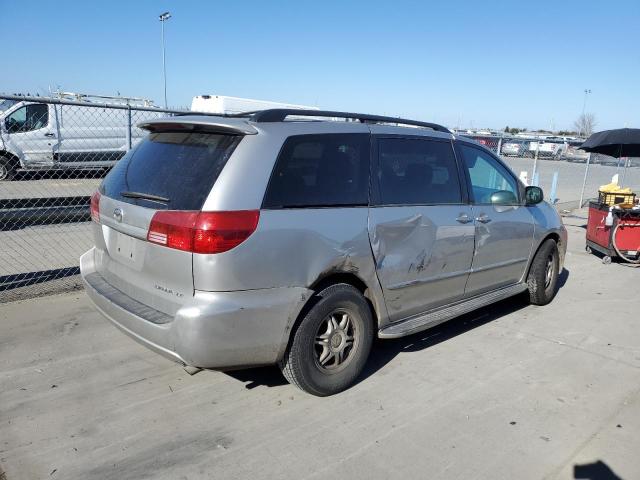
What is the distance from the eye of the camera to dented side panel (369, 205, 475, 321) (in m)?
3.52

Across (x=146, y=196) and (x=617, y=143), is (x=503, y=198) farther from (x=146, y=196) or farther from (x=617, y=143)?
(x=617, y=143)

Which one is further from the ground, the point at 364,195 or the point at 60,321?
the point at 364,195

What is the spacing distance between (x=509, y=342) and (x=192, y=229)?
9.86 ft

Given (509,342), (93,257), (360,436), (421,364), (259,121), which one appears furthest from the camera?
(509,342)

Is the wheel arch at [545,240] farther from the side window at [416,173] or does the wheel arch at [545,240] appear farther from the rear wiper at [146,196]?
the rear wiper at [146,196]

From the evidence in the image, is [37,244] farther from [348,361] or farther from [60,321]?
[348,361]

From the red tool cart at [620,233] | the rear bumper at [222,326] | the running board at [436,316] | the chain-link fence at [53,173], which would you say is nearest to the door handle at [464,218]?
the running board at [436,316]

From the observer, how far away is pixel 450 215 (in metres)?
4.04

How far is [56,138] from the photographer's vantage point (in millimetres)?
14047

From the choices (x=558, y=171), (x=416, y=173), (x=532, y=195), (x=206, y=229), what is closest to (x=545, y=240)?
(x=532, y=195)

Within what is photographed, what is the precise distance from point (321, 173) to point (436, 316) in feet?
5.08

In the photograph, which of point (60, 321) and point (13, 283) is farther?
point (13, 283)

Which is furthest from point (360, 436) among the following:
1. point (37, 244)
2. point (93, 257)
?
point (37, 244)

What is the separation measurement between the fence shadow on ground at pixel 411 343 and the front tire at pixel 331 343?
27cm
